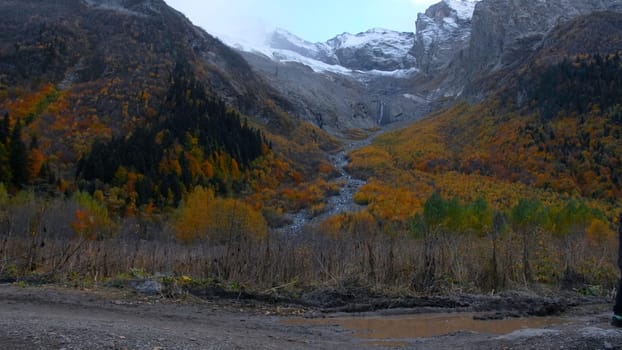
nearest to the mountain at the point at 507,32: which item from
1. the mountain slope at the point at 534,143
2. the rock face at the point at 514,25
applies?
the rock face at the point at 514,25

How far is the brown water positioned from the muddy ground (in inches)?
7.1

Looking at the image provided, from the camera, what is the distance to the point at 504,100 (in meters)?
98.7

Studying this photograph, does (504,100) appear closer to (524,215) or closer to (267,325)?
(524,215)

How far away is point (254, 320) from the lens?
41.0 feet

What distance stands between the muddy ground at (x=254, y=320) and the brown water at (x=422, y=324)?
18 centimetres

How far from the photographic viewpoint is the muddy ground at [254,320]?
26.1ft

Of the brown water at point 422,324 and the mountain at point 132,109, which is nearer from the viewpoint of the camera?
the brown water at point 422,324

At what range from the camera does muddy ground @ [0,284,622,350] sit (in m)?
7.96

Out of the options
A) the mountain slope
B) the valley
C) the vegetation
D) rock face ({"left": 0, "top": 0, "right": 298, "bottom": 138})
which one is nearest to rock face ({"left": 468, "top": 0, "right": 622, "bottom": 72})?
the valley

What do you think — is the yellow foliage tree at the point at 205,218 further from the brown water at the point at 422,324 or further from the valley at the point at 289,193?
the brown water at the point at 422,324

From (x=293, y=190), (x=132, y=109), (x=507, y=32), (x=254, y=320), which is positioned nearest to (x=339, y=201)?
(x=293, y=190)

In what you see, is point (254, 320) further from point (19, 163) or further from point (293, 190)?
point (293, 190)

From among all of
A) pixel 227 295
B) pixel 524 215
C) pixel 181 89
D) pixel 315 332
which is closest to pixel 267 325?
pixel 315 332

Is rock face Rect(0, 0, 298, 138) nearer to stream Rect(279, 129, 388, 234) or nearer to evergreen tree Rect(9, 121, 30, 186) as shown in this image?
evergreen tree Rect(9, 121, 30, 186)
